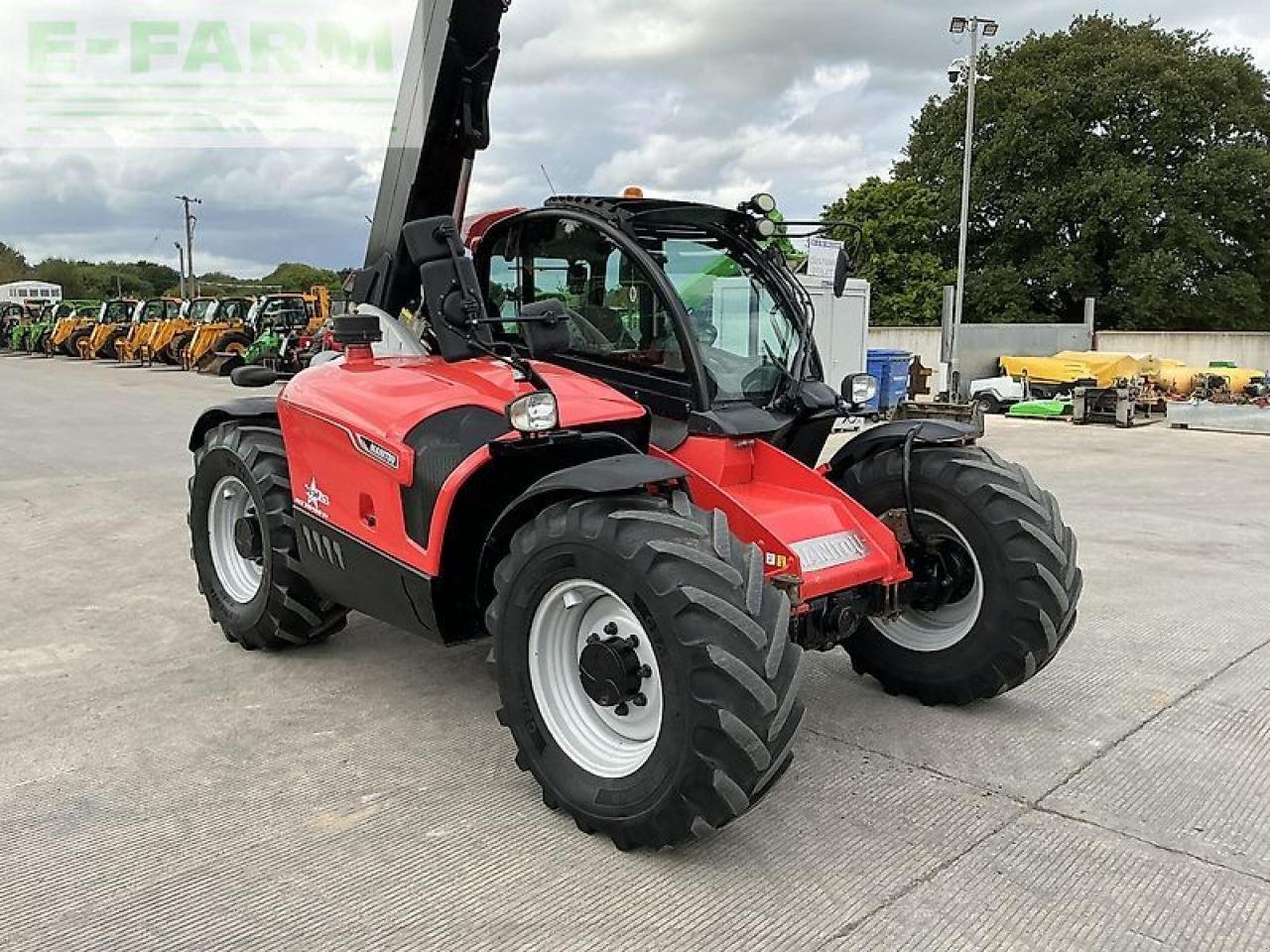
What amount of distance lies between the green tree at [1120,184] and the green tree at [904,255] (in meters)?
0.82

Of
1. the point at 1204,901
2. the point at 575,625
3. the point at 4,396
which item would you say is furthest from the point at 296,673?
the point at 4,396

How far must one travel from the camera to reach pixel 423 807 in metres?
3.42

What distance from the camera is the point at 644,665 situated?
10.6 ft

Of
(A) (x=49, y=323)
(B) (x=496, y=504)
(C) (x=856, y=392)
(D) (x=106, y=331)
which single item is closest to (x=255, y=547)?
(B) (x=496, y=504)

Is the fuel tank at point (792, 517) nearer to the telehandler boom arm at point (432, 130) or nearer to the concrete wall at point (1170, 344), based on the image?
the telehandler boom arm at point (432, 130)

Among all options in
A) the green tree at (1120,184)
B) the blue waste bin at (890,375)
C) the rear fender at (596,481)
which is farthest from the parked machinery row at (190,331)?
the green tree at (1120,184)

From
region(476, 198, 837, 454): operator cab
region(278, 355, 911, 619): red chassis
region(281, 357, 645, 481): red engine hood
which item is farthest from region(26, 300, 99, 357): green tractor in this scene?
region(476, 198, 837, 454): operator cab

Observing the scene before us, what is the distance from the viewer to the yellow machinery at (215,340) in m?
26.5

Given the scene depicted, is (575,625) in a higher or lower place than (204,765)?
higher

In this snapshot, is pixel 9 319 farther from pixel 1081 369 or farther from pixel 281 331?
pixel 1081 369

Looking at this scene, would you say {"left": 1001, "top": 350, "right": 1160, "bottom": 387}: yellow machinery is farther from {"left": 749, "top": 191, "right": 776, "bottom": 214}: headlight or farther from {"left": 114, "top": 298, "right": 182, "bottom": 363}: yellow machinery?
{"left": 114, "top": 298, "right": 182, "bottom": 363}: yellow machinery

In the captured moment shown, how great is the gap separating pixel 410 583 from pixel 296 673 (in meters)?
1.25

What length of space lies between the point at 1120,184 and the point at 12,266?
88.0m

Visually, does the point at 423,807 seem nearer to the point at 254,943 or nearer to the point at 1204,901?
the point at 254,943
